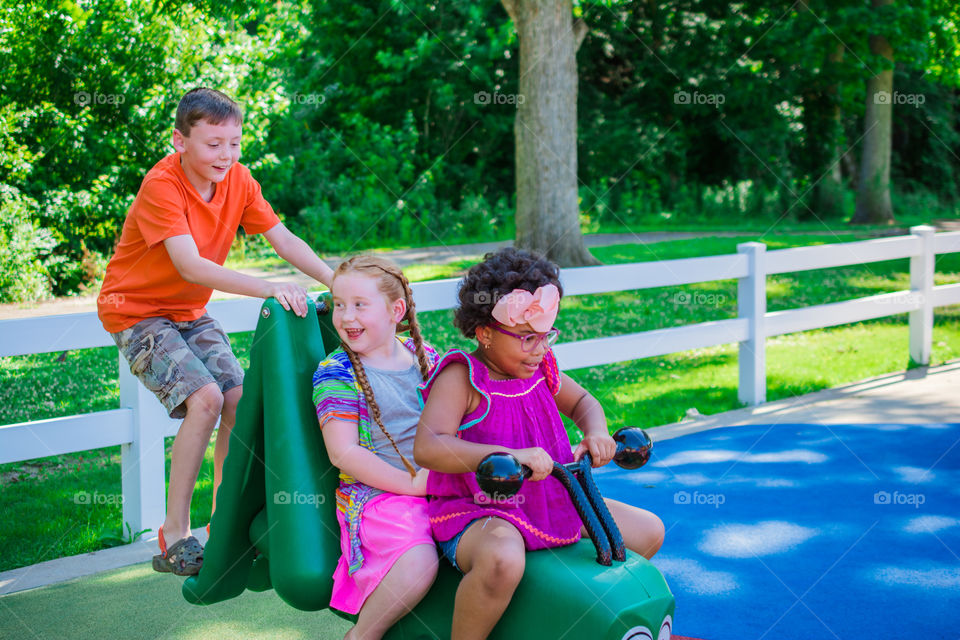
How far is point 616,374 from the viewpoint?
805 cm

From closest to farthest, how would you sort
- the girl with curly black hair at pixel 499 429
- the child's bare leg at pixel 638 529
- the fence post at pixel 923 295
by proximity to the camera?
1. the girl with curly black hair at pixel 499 429
2. the child's bare leg at pixel 638 529
3. the fence post at pixel 923 295

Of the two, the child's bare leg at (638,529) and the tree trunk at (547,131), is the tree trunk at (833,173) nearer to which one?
the tree trunk at (547,131)

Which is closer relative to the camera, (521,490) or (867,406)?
(521,490)

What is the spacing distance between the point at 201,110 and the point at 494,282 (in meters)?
1.30

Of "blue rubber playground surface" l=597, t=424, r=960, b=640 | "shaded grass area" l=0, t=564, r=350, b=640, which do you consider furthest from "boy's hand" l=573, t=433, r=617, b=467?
"shaded grass area" l=0, t=564, r=350, b=640

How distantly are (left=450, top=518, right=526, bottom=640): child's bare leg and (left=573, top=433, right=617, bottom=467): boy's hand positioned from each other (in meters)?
0.31

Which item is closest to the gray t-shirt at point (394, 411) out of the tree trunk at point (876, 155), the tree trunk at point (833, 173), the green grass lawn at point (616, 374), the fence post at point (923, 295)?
the green grass lawn at point (616, 374)

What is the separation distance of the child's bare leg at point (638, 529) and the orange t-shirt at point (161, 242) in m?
1.74

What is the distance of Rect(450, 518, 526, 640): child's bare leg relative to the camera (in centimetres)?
222

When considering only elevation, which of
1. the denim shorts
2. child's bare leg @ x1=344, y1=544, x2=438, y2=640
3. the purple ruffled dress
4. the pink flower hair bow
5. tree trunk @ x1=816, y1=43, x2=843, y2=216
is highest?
tree trunk @ x1=816, y1=43, x2=843, y2=216

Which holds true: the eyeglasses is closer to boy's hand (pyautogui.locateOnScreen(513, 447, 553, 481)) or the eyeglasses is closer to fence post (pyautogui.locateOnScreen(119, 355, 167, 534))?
boy's hand (pyautogui.locateOnScreen(513, 447, 553, 481))

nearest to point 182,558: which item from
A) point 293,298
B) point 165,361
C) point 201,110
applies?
point 165,361

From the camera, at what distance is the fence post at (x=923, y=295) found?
7.99 meters

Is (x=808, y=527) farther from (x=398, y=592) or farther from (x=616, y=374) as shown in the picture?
(x=616, y=374)
